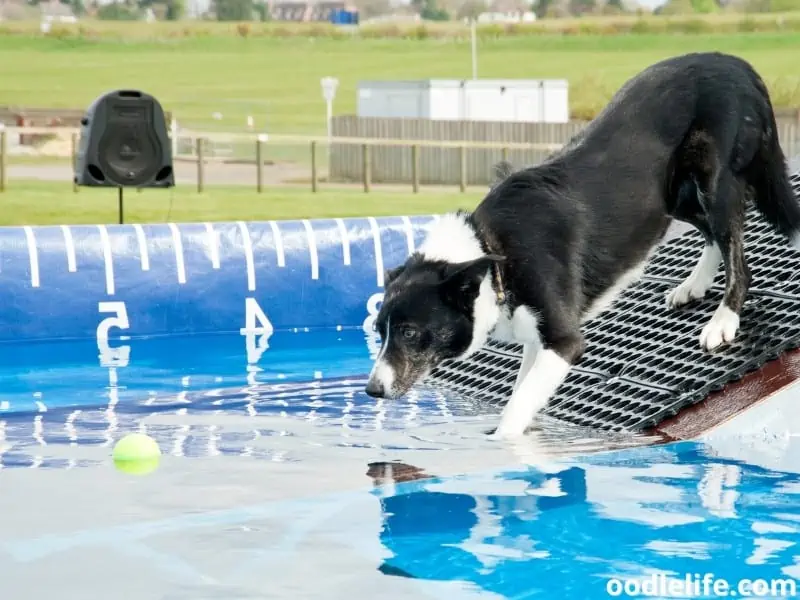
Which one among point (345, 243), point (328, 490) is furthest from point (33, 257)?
point (328, 490)

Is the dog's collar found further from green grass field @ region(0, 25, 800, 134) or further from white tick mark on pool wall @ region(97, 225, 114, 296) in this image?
green grass field @ region(0, 25, 800, 134)

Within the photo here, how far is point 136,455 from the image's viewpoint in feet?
14.0

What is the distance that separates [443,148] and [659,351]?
19.3 meters

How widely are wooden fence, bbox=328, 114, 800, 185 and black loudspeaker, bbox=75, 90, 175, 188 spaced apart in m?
13.2

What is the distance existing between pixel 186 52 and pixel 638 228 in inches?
1112

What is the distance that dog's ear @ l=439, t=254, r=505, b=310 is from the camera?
13.6 feet

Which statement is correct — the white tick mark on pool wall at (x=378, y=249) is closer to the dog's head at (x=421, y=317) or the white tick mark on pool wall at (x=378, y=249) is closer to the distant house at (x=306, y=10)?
the dog's head at (x=421, y=317)

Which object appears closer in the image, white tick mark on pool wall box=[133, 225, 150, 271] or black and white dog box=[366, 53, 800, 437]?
black and white dog box=[366, 53, 800, 437]

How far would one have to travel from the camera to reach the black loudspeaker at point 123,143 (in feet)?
29.1

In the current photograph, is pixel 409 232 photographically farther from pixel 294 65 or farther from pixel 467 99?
pixel 294 65

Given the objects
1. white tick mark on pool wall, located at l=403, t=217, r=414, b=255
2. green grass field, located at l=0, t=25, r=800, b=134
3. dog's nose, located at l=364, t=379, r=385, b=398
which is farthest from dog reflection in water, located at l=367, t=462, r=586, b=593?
green grass field, located at l=0, t=25, r=800, b=134

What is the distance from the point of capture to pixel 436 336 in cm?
425

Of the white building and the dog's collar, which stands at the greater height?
the dog's collar

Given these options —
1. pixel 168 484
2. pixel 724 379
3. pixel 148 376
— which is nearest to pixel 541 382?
pixel 724 379
